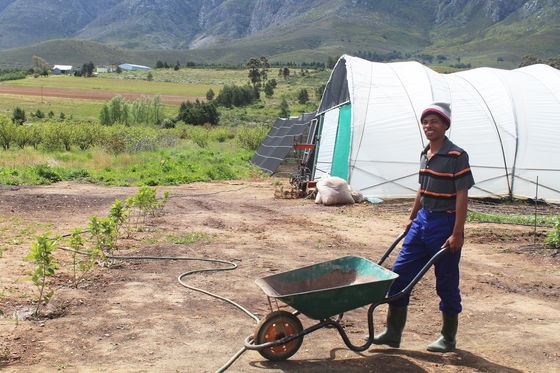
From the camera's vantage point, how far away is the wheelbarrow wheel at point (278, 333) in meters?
4.13

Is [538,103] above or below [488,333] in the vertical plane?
above

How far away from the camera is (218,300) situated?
572cm

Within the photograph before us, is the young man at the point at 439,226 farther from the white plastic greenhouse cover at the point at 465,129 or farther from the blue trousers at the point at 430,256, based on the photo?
the white plastic greenhouse cover at the point at 465,129

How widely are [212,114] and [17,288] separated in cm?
4277

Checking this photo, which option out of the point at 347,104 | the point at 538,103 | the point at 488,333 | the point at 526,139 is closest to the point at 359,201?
the point at 347,104

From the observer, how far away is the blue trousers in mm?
4324

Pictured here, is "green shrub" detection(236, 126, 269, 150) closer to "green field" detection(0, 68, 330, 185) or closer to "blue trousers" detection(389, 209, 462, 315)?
"green field" detection(0, 68, 330, 185)

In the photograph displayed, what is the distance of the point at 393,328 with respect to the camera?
451cm

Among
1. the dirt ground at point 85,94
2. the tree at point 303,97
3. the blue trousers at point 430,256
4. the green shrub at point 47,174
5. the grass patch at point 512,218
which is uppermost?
the tree at point 303,97

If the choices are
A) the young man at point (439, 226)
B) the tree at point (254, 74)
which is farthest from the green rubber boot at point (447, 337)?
the tree at point (254, 74)

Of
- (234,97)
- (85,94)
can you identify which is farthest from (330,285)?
(85,94)

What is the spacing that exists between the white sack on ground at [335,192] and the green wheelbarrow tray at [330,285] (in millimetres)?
8879

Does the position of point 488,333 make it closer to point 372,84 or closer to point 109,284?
point 109,284

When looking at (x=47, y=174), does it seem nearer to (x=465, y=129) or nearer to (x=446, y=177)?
(x=465, y=129)
